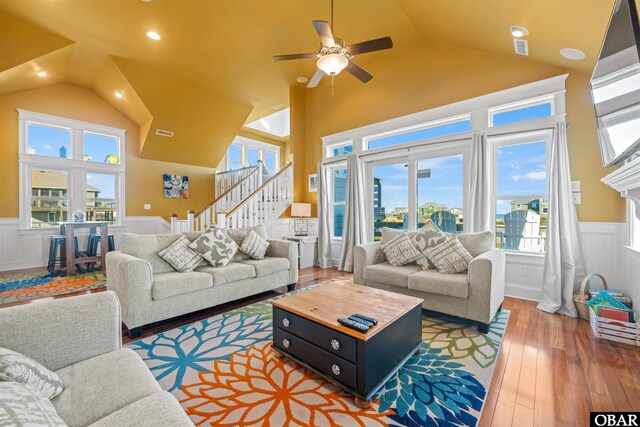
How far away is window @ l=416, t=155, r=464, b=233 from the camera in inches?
166

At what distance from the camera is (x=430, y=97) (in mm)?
4375

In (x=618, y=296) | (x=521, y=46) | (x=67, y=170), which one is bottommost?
(x=618, y=296)

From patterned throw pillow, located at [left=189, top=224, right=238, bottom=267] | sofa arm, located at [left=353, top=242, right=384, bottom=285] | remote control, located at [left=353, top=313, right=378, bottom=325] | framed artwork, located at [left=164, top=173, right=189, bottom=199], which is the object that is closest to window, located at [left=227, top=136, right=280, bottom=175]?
framed artwork, located at [left=164, top=173, right=189, bottom=199]

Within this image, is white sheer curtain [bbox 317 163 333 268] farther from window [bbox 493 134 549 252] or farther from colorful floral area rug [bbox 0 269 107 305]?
colorful floral area rug [bbox 0 269 107 305]

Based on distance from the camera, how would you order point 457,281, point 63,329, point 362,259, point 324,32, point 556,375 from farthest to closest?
point 362,259, point 457,281, point 324,32, point 556,375, point 63,329

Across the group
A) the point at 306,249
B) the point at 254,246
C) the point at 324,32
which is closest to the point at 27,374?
the point at 254,246

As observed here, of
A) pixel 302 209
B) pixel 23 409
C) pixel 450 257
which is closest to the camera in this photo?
pixel 23 409

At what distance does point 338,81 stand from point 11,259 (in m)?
7.01

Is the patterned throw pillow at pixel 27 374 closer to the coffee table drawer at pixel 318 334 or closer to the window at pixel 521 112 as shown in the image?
the coffee table drawer at pixel 318 334

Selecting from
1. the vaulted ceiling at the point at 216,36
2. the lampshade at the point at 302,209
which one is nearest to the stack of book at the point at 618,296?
the vaulted ceiling at the point at 216,36

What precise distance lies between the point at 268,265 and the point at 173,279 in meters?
1.12

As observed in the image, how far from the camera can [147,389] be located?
108 centimetres

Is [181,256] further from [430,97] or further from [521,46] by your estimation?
[521,46]

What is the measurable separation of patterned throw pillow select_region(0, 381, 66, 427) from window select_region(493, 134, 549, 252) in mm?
4458
